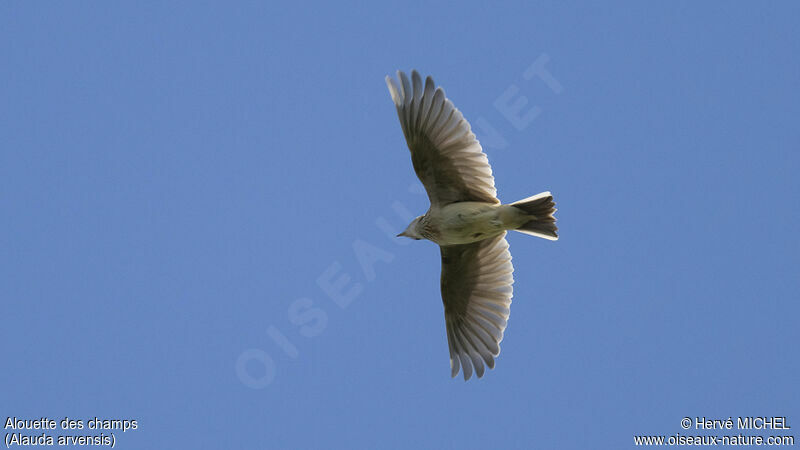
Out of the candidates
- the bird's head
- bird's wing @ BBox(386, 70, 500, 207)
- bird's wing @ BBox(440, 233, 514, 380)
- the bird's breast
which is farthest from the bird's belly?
bird's wing @ BBox(440, 233, 514, 380)

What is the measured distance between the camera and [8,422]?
31.2 feet

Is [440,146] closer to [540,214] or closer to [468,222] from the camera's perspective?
[468,222]

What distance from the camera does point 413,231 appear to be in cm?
960

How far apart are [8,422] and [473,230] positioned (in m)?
6.17

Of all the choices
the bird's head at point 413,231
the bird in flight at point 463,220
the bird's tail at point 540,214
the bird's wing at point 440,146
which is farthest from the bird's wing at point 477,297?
the bird's tail at point 540,214

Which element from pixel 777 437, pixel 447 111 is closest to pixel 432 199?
pixel 447 111

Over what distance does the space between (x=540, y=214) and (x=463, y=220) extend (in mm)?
895

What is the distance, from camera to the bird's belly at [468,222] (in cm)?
880

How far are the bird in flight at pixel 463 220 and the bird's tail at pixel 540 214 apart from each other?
0.01 metres

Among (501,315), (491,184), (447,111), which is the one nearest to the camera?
(447,111)

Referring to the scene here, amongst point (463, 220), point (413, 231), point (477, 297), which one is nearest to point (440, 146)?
point (463, 220)

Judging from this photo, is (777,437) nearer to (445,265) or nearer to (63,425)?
(445,265)

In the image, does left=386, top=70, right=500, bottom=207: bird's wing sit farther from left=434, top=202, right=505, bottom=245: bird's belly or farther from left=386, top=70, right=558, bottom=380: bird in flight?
left=434, top=202, right=505, bottom=245: bird's belly

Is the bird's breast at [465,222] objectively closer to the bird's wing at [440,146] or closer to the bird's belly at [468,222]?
the bird's belly at [468,222]
